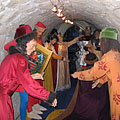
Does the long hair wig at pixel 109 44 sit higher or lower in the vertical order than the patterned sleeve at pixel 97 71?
higher

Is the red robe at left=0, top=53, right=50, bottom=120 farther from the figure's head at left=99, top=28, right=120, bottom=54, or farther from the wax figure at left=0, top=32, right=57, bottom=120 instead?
the figure's head at left=99, top=28, right=120, bottom=54

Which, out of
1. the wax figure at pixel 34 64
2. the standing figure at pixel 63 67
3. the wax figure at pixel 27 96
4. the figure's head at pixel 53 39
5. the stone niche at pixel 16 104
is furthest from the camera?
the standing figure at pixel 63 67

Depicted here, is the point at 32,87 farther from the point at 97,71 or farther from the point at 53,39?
the point at 53,39

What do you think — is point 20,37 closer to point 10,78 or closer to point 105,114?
point 10,78

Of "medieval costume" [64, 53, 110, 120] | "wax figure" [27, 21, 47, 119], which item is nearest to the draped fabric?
"medieval costume" [64, 53, 110, 120]

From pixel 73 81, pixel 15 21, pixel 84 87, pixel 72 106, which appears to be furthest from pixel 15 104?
pixel 73 81

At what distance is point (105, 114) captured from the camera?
3.15m

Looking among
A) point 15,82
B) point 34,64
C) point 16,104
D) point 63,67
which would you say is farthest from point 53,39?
point 15,82

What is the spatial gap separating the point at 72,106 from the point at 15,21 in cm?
212

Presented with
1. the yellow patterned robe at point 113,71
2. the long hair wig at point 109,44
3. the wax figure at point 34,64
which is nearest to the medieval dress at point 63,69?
the wax figure at point 34,64

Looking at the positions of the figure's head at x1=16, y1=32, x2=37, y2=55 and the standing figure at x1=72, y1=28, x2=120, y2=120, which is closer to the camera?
the figure's head at x1=16, y1=32, x2=37, y2=55

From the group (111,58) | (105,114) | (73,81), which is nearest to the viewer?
(111,58)

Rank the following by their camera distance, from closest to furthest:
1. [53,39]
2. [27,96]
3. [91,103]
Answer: [27,96] < [91,103] < [53,39]

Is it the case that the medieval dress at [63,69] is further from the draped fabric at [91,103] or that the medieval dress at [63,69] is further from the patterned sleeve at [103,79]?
the patterned sleeve at [103,79]
